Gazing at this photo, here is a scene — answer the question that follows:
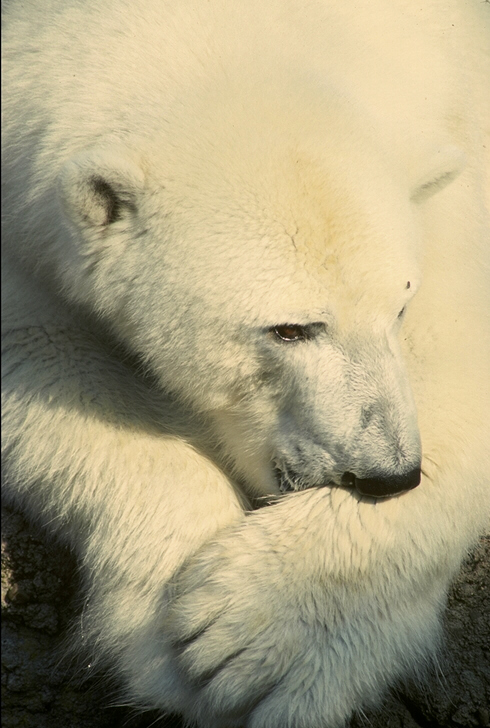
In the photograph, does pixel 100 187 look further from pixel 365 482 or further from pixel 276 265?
pixel 365 482

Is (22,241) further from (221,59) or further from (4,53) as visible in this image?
(221,59)

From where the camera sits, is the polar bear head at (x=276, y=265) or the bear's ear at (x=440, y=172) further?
the bear's ear at (x=440, y=172)

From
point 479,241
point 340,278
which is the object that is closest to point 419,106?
point 479,241

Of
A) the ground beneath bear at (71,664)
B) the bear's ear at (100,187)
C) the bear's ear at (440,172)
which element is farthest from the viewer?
the bear's ear at (440,172)

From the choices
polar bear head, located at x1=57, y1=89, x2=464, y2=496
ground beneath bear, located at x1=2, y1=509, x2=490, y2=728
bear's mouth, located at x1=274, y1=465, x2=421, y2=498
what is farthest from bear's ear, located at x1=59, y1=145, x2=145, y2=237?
ground beneath bear, located at x1=2, y1=509, x2=490, y2=728

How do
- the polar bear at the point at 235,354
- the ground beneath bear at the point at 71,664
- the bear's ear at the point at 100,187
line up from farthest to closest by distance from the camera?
the ground beneath bear at the point at 71,664 < the polar bear at the point at 235,354 < the bear's ear at the point at 100,187

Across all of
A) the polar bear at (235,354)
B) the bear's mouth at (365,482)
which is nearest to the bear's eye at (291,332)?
the polar bear at (235,354)

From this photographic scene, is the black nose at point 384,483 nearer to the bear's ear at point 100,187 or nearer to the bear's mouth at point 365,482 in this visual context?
the bear's mouth at point 365,482

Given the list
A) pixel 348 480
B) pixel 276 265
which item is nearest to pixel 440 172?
pixel 276 265
